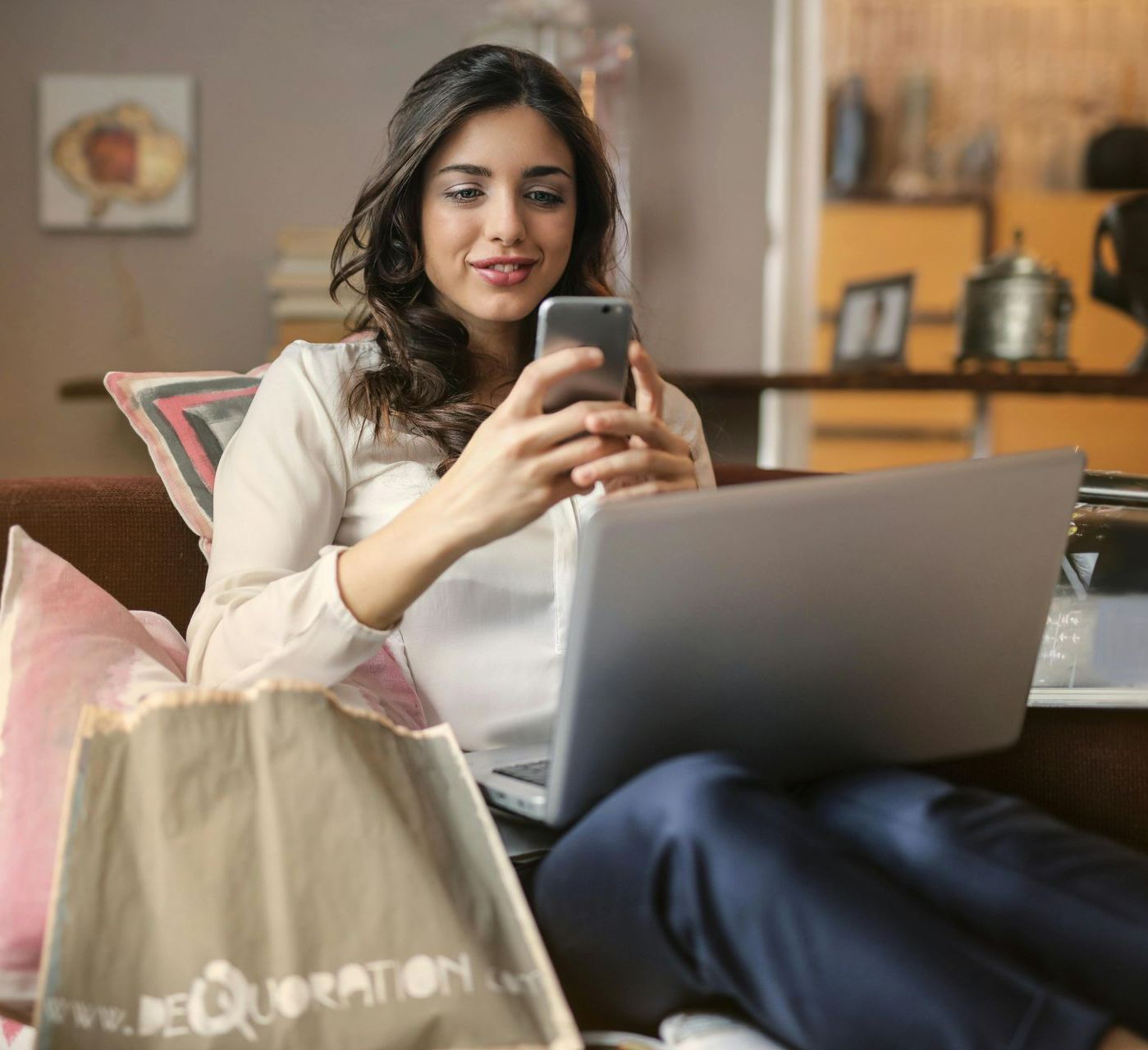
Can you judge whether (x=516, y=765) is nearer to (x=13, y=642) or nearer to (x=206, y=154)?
(x=13, y=642)

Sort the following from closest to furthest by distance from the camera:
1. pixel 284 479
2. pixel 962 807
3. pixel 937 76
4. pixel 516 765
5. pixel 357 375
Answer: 1. pixel 962 807
2. pixel 516 765
3. pixel 284 479
4. pixel 357 375
5. pixel 937 76

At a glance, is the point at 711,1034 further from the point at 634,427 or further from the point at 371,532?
the point at 371,532

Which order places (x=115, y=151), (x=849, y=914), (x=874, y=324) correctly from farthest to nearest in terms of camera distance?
(x=874, y=324)
(x=115, y=151)
(x=849, y=914)

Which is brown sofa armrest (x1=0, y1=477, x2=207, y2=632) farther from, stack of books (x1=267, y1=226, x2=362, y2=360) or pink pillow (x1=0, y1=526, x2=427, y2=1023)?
stack of books (x1=267, y1=226, x2=362, y2=360)

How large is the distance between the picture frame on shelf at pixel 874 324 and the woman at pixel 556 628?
1.70 metres

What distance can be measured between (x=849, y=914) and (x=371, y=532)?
2.12ft

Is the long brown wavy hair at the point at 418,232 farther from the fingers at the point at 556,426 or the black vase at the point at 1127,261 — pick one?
the black vase at the point at 1127,261

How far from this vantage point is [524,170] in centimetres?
133

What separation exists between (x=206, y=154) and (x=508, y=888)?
2.58 meters

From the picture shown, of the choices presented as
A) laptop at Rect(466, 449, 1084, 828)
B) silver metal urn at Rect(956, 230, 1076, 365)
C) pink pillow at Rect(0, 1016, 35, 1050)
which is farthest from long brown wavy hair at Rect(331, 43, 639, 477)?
silver metal urn at Rect(956, 230, 1076, 365)

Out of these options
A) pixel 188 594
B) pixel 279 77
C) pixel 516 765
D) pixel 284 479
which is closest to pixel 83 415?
pixel 279 77

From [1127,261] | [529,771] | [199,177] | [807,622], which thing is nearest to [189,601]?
[529,771]

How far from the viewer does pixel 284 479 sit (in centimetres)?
119

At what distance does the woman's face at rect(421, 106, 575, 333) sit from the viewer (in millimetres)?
1316
